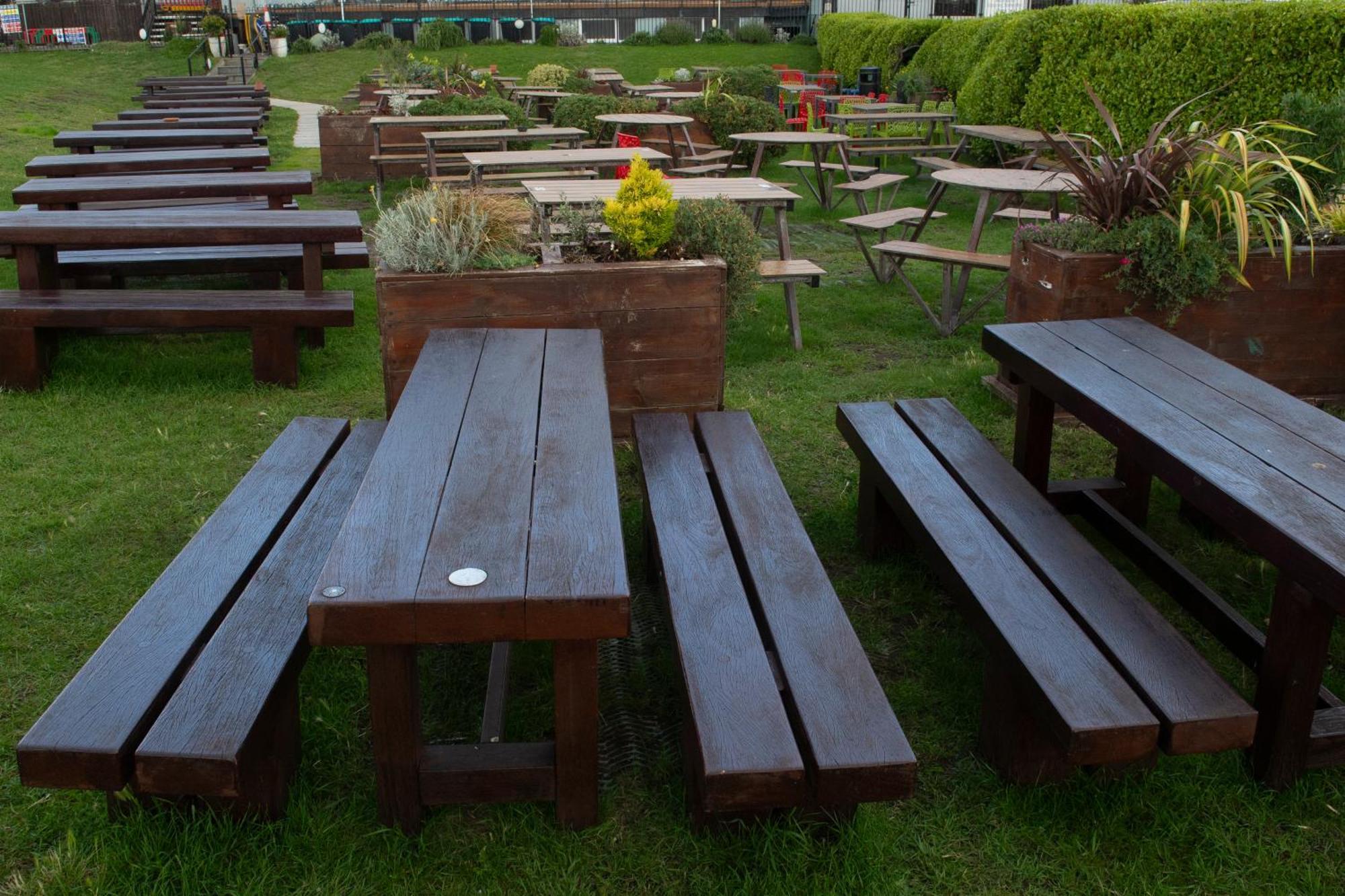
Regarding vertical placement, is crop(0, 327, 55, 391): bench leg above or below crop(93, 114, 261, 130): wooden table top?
below

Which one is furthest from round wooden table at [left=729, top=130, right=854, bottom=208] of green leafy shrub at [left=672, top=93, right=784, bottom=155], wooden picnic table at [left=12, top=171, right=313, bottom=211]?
wooden picnic table at [left=12, top=171, right=313, bottom=211]

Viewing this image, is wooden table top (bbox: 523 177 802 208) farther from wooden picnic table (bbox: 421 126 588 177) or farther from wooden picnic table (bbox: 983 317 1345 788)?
wooden picnic table (bbox: 421 126 588 177)

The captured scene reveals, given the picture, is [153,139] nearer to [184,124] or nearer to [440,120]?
[184,124]

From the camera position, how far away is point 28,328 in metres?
5.00

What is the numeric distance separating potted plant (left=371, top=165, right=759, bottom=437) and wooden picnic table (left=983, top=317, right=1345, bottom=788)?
116cm

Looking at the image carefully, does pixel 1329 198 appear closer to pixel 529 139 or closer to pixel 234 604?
pixel 234 604

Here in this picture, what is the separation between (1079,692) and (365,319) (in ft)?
16.5

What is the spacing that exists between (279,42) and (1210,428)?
31627 millimetres

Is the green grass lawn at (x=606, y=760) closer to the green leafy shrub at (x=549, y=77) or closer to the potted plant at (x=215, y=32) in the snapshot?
the green leafy shrub at (x=549, y=77)

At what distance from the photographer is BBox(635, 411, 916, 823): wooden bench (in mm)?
1993

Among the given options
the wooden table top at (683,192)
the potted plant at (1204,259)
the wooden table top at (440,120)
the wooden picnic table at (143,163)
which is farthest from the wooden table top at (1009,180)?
the wooden table top at (440,120)

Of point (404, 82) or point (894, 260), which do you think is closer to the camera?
point (894, 260)

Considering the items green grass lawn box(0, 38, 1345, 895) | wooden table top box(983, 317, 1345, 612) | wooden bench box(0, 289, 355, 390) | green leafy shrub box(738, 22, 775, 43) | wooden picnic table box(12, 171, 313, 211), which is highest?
green leafy shrub box(738, 22, 775, 43)

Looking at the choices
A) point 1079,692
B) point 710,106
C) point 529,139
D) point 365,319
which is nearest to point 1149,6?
point 710,106
